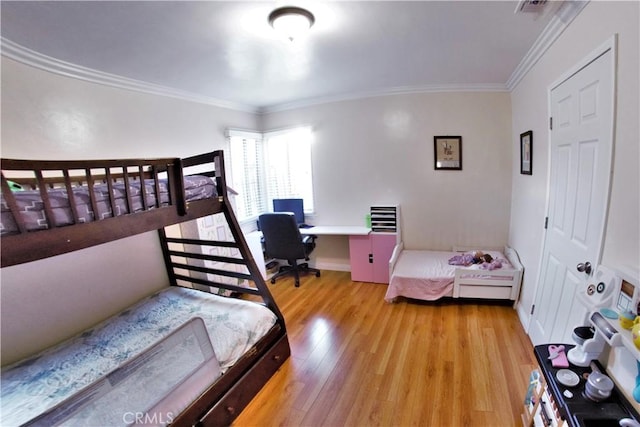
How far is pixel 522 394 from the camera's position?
68.5 inches

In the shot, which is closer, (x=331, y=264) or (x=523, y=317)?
(x=523, y=317)

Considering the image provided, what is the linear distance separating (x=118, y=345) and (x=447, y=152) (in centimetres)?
375

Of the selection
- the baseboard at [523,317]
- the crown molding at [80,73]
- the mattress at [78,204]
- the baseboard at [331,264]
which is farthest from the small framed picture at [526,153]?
the crown molding at [80,73]

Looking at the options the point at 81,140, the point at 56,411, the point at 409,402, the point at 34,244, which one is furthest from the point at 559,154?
the point at 81,140

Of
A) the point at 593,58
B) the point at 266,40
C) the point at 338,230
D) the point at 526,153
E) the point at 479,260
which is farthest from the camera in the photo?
the point at 338,230

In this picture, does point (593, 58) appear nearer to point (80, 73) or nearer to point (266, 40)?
point (266, 40)

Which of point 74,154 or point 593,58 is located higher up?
point 593,58

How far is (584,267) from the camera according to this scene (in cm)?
150

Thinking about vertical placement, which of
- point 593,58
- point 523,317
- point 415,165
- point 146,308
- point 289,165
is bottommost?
point 523,317

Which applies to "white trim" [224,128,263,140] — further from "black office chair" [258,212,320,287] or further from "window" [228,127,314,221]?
"black office chair" [258,212,320,287]

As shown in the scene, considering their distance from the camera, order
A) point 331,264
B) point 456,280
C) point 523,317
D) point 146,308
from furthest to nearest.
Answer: point 331,264, point 456,280, point 523,317, point 146,308

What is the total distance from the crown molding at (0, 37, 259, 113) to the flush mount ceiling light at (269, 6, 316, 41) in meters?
1.64

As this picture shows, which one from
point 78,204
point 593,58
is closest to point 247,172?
point 78,204

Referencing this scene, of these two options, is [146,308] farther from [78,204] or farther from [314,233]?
[314,233]
